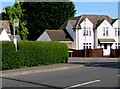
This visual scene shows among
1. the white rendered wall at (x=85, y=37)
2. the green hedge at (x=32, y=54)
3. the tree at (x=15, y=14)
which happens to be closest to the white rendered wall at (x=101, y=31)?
the white rendered wall at (x=85, y=37)

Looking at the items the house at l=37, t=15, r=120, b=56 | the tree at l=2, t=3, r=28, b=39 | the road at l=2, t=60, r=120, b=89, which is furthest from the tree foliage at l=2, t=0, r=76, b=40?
the road at l=2, t=60, r=120, b=89

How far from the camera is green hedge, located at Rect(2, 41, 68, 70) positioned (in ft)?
64.2

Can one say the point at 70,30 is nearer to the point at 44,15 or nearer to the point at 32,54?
the point at 44,15

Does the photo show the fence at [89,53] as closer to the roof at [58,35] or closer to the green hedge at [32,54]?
the roof at [58,35]

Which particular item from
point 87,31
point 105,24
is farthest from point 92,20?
point 87,31

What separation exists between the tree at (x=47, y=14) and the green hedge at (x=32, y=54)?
38.2 meters

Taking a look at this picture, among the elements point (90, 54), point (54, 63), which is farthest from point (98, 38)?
point (54, 63)

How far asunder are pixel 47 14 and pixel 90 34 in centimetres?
1407

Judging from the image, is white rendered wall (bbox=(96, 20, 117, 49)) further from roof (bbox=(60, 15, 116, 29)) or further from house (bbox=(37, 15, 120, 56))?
roof (bbox=(60, 15, 116, 29))

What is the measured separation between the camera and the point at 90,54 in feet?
152

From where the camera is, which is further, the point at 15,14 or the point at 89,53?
the point at 15,14

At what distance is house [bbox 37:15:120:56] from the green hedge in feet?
87.7

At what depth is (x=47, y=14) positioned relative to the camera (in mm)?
63375

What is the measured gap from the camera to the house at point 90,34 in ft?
173
